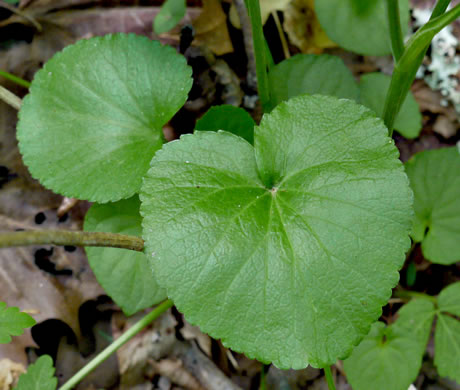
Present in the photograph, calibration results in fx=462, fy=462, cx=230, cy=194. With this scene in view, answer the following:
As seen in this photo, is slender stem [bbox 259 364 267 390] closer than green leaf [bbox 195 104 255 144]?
No

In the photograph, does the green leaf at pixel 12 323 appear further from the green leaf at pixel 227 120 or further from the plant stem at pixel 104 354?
the green leaf at pixel 227 120

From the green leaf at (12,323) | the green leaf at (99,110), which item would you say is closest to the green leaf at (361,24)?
the green leaf at (99,110)

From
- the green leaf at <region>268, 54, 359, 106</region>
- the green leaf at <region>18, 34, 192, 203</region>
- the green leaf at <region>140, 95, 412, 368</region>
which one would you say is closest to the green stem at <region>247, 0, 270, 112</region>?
the green leaf at <region>268, 54, 359, 106</region>

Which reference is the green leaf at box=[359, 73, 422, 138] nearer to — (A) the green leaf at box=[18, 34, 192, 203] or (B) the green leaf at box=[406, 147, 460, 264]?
(B) the green leaf at box=[406, 147, 460, 264]

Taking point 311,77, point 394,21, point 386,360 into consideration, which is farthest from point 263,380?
point 394,21

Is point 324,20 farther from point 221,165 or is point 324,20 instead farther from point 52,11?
point 52,11

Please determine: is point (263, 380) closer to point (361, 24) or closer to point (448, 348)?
point (448, 348)

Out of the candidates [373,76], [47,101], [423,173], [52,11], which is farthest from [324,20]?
[52,11]

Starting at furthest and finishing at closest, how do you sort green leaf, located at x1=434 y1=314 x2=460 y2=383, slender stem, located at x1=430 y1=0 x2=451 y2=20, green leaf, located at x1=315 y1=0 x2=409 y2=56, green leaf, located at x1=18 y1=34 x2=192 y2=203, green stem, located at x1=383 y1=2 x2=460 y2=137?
green leaf, located at x1=315 y1=0 x2=409 y2=56
green leaf, located at x1=434 y1=314 x2=460 y2=383
green leaf, located at x1=18 y1=34 x2=192 y2=203
slender stem, located at x1=430 y1=0 x2=451 y2=20
green stem, located at x1=383 y1=2 x2=460 y2=137
